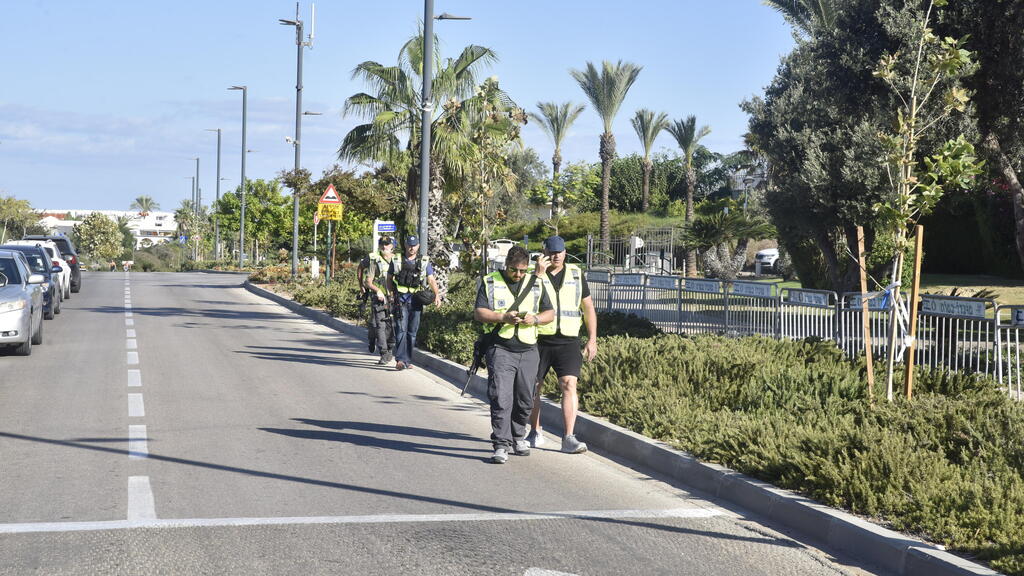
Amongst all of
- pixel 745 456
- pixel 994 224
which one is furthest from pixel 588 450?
pixel 994 224

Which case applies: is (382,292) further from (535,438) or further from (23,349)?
(535,438)

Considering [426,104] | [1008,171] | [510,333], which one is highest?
[426,104]

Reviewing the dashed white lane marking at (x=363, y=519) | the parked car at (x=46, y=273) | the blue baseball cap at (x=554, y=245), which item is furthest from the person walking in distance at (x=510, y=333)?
the parked car at (x=46, y=273)

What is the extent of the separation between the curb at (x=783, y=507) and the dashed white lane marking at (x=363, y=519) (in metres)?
0.35

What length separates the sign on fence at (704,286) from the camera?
14.7m

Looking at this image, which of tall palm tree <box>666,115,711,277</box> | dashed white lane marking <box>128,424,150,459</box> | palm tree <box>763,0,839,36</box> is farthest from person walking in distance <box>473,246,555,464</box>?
tall palm tree <box>666,115,711,277</box>

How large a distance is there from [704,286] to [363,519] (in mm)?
9610

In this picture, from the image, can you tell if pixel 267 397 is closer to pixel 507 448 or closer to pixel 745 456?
pixel 507 448

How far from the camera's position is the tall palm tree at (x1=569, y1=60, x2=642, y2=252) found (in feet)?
152

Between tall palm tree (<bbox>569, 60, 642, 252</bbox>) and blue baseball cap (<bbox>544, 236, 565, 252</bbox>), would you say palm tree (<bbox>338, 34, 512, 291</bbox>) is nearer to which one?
blue baseball cap (<bbox>544, 236, 565, 252</bbox>)

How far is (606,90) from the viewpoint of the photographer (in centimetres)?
4638

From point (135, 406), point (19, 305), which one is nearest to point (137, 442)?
point (135, 406)

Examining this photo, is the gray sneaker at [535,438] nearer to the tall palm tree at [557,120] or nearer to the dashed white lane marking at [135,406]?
the dashed white lane marking at [135,406]

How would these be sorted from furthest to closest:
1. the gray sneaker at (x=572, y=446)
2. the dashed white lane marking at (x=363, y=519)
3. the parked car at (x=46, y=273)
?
1. the parked car at (x=46, y=273)
2. the gray sneaker at (x=572, y=446)
3. the dashed white lane marking at (x=363, y=519)
